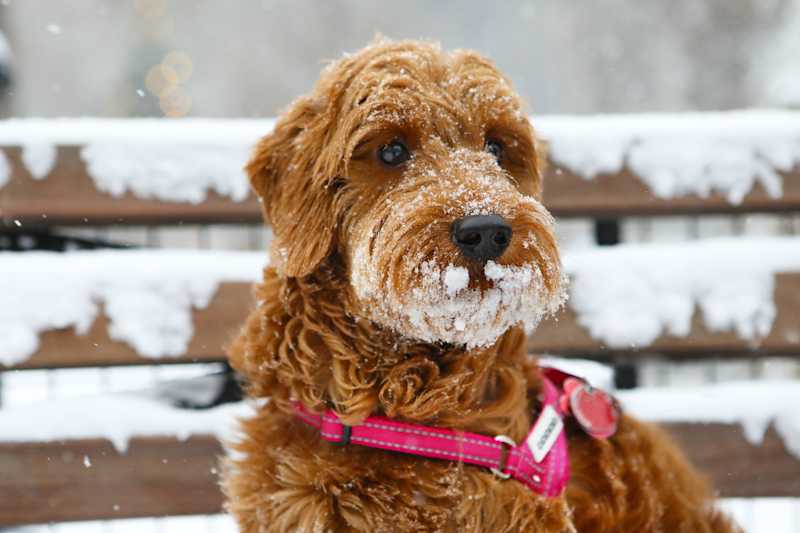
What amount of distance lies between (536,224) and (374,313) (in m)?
0.49

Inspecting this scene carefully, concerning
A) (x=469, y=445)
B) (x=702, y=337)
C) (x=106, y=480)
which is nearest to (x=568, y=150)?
(x=702, y=337)

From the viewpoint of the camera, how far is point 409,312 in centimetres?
176

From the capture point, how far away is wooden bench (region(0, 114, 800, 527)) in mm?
2949

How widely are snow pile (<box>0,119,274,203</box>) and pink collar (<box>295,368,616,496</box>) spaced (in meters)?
1.49

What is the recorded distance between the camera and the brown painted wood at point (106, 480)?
2951 millimetres

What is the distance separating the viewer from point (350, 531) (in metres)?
1.76

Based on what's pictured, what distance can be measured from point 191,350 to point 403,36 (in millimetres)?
10866

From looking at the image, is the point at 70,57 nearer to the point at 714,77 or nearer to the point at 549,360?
the point at 714,77

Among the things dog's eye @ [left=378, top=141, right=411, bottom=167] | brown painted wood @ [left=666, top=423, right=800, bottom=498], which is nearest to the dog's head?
dog's eye @ [left=378, top=141, right=411, bottom=167]

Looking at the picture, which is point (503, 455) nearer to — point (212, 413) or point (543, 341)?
point (543, 341)

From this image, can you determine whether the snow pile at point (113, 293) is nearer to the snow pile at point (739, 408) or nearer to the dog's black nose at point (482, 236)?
the dog's black nose at point (482, 236)

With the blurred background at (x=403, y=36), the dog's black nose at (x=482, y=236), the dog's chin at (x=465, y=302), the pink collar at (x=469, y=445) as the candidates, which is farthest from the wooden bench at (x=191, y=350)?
the blurred background at (x=403, y=36)

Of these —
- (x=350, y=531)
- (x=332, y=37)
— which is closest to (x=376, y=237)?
(x=350, y=531)

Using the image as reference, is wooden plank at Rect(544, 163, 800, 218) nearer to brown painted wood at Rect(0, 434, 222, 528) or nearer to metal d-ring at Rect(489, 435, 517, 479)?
metal d-ring at Rect(489, 435, 517, 479)
